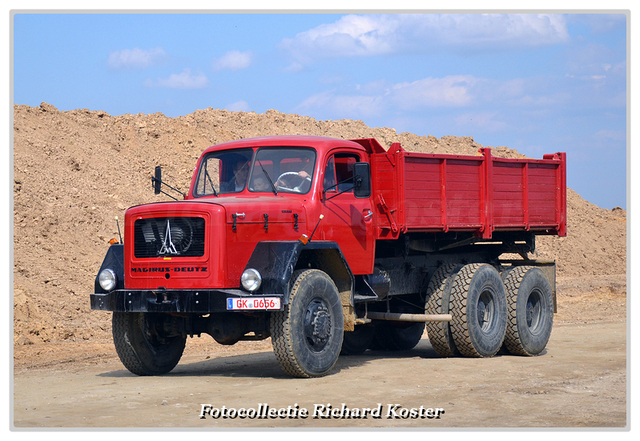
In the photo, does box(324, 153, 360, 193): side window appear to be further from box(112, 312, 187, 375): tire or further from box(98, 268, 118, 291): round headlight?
box(98, 268, 118, 291): round headlight

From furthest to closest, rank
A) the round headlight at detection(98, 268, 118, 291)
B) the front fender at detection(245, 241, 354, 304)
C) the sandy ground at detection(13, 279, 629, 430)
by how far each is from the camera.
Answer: the round headlight at detection(98, 268, 118, 291), the front fender at detection(245, 241, 354, 304), the sandy ground at detection(13, 279, 629, 430)

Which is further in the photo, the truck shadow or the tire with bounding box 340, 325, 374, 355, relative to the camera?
the tire with bounding box 340, 325, 374, 355

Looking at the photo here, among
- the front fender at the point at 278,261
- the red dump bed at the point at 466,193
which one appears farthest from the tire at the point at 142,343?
the red dump bed at the point at 466,193

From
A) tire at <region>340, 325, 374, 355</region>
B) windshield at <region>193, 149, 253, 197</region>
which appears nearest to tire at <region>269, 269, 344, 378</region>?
windshield at <region>193, 149, 253, 197</region>

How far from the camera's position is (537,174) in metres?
13.9

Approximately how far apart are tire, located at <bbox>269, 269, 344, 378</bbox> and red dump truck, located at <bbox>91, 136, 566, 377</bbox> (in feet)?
0.06

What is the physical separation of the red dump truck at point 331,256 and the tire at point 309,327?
20mm

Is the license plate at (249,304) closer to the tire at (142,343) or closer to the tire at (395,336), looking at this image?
the tire at (142,343)

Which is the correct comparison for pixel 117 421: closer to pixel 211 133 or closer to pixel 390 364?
pixel 390 364

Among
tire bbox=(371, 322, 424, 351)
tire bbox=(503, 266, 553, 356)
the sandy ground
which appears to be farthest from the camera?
tire bbox=(371, 322, 424, 351)

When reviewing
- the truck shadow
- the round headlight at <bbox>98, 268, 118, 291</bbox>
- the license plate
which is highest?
the round headlight at <bbox>98, 268, 118, 291</bbox>

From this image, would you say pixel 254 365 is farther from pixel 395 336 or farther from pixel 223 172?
pixel 395 336

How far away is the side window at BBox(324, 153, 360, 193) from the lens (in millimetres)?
10664

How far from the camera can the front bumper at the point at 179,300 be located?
9.15 m
